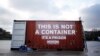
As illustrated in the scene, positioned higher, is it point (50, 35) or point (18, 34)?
point (18, 34)

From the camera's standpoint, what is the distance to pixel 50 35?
23500 millimetres

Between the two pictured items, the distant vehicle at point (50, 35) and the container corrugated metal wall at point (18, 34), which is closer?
the distant vehicle at point (50, 35)

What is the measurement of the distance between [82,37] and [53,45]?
9.70 ft

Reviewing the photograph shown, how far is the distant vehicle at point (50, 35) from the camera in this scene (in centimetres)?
2330

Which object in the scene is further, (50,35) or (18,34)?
(18,34)

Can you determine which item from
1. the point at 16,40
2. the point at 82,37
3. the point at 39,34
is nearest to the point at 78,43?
the point at 82,37

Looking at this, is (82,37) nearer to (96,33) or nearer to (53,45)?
(53,45)

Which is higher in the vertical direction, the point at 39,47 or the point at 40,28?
the point at 40,28

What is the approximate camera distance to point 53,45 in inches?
920

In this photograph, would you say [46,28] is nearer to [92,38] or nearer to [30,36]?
[30,36]

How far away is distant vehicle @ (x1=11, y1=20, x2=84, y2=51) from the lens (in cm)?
2330

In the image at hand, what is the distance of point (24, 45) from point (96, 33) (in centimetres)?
10493

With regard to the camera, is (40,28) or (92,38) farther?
(92,38)

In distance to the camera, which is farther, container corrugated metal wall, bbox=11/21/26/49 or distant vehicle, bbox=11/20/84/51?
container corrugated metal wall, bbox=11/21/26/49
